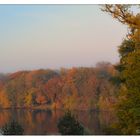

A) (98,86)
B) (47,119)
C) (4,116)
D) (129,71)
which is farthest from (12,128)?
(129,71)

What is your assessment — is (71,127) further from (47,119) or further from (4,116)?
(4,116)

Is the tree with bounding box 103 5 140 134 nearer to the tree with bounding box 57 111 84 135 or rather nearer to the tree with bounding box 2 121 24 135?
the tree with bounding box 57 111 84 135

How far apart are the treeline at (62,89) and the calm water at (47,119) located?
70 mm

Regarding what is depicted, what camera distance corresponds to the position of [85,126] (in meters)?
62.2

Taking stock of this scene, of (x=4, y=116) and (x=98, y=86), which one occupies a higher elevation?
(x=98, y=86)

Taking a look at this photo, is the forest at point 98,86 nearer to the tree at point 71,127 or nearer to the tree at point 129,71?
the tree at point 129,71

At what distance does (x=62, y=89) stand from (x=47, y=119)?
39 cm

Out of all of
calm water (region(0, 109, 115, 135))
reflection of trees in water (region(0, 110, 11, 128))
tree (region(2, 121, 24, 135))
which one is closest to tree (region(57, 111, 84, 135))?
calm water (region(0, 109, 115, 135))

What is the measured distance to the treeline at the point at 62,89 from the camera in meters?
62.2

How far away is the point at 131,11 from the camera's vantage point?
204ft

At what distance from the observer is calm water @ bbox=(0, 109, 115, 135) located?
6216 cm

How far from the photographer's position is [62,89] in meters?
62.2

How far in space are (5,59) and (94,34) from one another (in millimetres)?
1066
